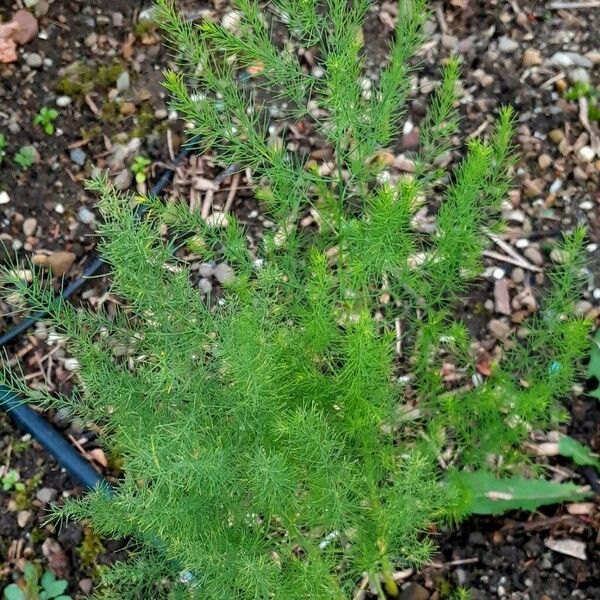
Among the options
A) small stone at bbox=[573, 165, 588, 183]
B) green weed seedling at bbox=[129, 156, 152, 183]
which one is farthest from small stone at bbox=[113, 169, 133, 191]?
small stone at bbox=[573, 165, 588, 183]

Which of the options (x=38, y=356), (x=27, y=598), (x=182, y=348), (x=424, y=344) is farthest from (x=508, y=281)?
(x=27, y=598)

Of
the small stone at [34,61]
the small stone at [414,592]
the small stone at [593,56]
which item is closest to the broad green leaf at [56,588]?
the small stone at [414,592]

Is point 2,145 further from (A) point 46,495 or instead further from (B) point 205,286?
(A) point 46,495

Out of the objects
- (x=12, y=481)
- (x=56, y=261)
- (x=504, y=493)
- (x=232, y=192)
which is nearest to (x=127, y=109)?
(x=232, y=192)

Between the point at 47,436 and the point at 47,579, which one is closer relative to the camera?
the point at 47,579

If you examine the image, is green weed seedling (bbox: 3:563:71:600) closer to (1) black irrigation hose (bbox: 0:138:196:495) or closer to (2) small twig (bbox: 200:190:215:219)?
(1) black irrigation hose (bbox: 0:138:196:495)

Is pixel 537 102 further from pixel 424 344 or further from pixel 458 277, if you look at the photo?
pixel 424 344

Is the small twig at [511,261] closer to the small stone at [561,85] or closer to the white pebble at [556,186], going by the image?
the white pebble at [556,186]
